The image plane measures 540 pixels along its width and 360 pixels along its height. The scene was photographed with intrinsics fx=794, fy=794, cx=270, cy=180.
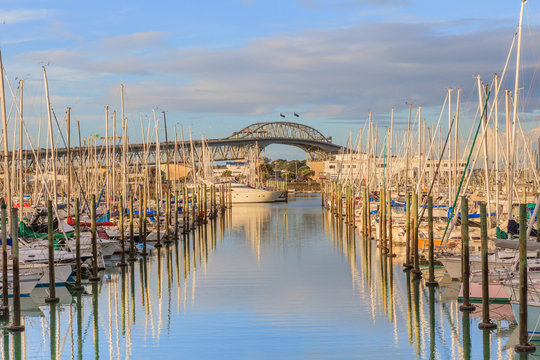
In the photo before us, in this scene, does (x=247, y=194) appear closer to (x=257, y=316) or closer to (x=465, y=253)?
(x=257, y=316)

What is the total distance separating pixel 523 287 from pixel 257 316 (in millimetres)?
10590

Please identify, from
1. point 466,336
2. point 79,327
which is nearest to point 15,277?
point 79,327

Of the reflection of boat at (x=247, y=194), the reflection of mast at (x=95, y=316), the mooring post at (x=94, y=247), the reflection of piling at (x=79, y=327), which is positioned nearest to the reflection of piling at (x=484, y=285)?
the reflection of mast at (x=95, y=316)

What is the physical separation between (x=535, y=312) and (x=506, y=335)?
7.25 ft

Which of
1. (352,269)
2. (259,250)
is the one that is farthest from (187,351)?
(259,250)

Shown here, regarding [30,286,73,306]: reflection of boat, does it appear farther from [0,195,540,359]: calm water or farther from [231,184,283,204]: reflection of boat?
[231,184,283,204]: reflection of boat

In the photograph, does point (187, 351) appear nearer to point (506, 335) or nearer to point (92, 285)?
point (506, 335)

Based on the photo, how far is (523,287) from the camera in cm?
1961

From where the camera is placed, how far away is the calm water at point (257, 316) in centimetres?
2245

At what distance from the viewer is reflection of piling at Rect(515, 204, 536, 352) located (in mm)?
19594

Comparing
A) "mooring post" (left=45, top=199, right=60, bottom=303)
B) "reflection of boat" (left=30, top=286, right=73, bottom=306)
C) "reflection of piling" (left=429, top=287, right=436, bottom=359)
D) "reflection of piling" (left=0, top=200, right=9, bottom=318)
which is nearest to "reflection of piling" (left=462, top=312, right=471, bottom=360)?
"reflection of piling" (left=429, top=287, right=436, bottom=359)

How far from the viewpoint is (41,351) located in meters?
22.3

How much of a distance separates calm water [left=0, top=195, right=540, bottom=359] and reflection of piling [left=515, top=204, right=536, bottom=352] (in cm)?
76

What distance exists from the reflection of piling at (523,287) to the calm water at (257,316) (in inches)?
29.9
